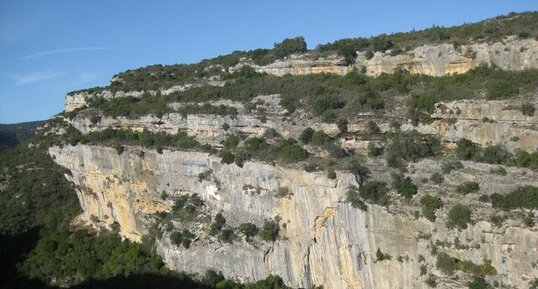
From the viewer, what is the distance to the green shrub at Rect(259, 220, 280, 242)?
1334 inches

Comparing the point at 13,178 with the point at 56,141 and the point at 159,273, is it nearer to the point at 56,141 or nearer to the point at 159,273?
the point at 56,141

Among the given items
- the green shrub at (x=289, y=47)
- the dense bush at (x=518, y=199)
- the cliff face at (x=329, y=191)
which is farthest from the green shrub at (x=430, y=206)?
the green shrub at (x=289, y=47)

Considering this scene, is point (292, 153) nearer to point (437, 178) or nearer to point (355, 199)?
point (355, 199)

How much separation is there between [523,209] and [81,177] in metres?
37.9

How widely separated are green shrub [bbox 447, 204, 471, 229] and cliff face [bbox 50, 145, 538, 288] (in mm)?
352

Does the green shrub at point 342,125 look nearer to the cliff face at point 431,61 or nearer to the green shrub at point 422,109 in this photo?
the green shrub at point 422,109

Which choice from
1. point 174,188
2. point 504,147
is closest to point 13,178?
point 174,188

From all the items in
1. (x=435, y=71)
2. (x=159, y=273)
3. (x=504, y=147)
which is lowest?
(x=159, y=273)

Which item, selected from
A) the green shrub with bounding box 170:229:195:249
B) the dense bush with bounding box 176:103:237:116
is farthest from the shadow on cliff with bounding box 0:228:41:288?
the dense bush with bounding box 176:103:237:116

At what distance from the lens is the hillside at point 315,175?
26.7 metres

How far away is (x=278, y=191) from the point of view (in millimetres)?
33938

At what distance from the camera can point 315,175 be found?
3133 cm

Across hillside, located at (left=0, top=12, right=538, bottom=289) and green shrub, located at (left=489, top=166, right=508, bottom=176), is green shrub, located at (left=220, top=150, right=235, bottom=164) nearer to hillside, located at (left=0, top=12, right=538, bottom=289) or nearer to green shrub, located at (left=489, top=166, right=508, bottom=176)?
hillside, located at (left=0, top=12, right=538, bottom=289)

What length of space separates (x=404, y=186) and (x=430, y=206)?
2.22m
